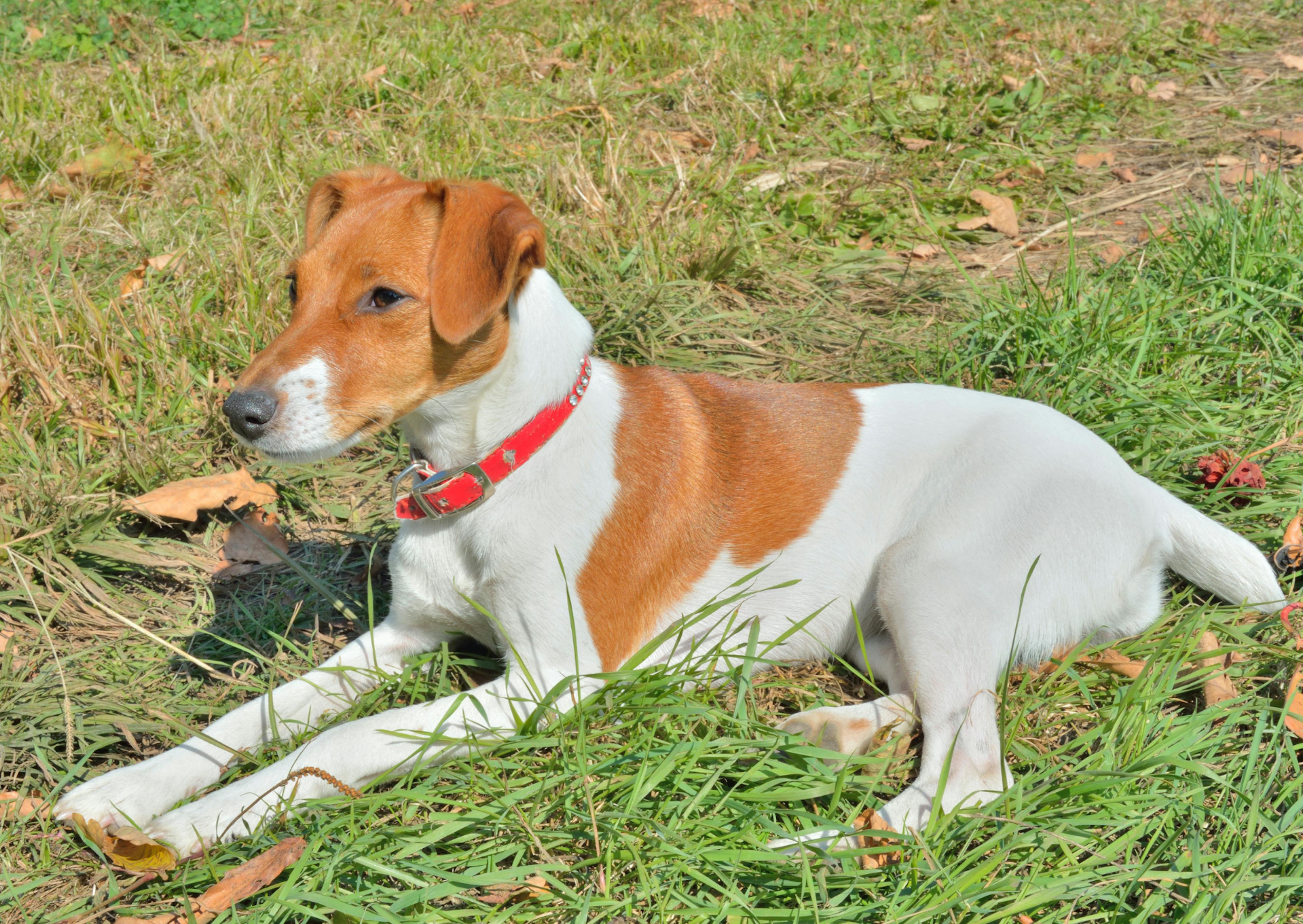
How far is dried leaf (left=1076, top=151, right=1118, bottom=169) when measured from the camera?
19.0ft

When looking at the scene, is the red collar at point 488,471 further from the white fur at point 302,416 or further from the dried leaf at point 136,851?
the dried leaf at point 136,851

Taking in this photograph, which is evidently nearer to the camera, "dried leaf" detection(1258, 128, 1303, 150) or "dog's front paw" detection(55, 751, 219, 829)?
"dog's front paw" detection(55, 751, 219, 829)

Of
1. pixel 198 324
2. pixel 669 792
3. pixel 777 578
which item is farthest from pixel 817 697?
pixel 198 324

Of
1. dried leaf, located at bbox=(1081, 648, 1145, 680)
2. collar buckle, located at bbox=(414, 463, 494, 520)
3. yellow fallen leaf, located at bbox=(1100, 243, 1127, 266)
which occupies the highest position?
collar buckle, located at bbox=(414, 463, 494, 520)

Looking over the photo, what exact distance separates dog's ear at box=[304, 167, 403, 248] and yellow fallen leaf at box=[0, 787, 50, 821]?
1542 millimetres

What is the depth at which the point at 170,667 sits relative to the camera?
308 centimetres

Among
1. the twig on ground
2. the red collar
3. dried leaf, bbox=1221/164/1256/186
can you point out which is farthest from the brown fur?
dried leaf, bbox=1221/164/1256/186

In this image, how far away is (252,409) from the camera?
236 cm

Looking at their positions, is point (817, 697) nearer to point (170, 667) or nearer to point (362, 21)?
point (170, 667)

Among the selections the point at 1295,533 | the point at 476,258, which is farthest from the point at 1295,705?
the point at 476,258

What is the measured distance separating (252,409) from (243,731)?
35.0 inches

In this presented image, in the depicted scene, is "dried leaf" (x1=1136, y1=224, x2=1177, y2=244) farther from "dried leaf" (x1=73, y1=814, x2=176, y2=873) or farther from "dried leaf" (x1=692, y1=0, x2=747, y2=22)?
"dried leaf" (x1=73, y1=814, x2=176, y2=873)

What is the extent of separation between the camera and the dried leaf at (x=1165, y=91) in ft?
21.6

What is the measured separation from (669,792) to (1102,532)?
1339mm
